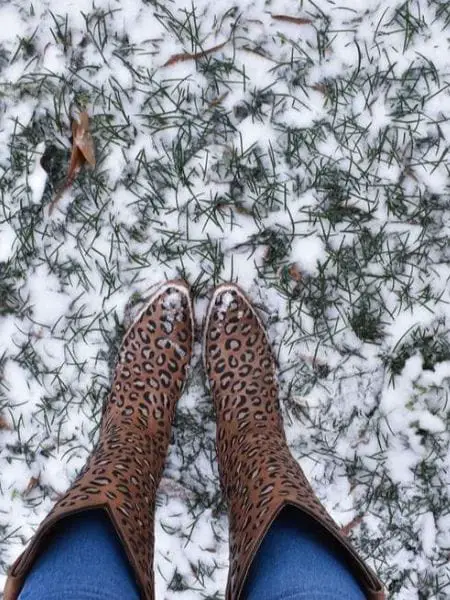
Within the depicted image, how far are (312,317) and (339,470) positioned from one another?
1.54 ft

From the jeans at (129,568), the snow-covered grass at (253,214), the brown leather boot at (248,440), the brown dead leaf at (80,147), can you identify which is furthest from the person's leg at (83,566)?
the brown dead leaf at (80,147)

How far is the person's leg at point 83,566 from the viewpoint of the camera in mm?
1483

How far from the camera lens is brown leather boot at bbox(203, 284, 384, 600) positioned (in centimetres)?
158

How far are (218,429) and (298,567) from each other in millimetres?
542

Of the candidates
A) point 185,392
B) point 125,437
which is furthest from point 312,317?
point 125,437

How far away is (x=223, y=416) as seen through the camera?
201 centimetres

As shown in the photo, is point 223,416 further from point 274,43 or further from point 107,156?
point 274,43

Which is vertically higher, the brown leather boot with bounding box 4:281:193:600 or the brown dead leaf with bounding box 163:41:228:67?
the brown dead leaf with bounding box 163:41:228:67

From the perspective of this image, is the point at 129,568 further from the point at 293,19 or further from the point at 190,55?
the point at 293,19

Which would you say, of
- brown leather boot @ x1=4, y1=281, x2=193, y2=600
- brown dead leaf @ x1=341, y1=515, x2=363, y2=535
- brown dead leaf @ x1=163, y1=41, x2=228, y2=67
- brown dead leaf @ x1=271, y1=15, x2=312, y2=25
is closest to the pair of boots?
brown leather boot @ x1=4, y1=281, x2=193, y2=600

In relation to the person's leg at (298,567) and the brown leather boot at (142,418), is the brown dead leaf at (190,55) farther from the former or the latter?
the person's leg at (298,567)

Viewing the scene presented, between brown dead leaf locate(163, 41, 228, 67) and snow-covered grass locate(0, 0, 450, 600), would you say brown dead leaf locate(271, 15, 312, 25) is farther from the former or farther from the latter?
brown dead leaf locate(163, 41, 228, 67)

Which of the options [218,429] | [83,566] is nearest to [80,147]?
[218,429]

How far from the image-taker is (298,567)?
5.09ft
